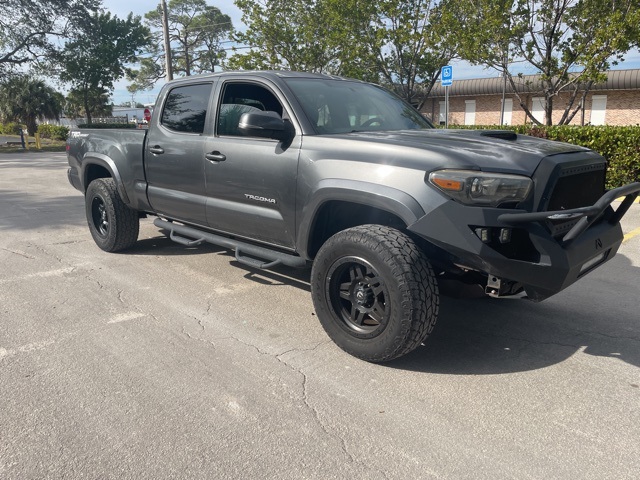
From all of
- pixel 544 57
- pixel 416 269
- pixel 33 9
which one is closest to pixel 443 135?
pixel 416 269

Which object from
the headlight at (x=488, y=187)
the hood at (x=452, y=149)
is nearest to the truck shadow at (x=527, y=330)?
the headlight at (x=488, y=187)

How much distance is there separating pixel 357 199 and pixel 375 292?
58cm

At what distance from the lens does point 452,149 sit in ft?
10.3

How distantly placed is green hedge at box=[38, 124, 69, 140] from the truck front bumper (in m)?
30.5

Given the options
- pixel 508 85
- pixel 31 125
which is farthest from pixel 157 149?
pixel 31 125

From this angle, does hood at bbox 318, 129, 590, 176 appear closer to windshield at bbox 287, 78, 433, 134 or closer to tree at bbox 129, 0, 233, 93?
windshield at bbox 287, 78, 433, 134

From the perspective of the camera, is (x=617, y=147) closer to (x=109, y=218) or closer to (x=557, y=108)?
Answer: (x=109, y=218)

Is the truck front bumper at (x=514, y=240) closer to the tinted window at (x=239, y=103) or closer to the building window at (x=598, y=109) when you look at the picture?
the tinted window at (x=239, y=103)

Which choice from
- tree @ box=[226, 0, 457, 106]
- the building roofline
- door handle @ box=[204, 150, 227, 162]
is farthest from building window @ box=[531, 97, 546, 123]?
door handle @ box=[204, 150, 227, 162]

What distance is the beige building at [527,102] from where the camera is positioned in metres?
25.5

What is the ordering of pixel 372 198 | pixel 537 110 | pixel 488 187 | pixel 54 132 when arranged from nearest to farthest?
pixel 488 187
pixel 372 198
pixel 537 110
pixel 54 132

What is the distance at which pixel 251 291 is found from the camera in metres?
4.73

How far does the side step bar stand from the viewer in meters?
3.95

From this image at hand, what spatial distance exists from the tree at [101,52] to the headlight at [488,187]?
2804cm
